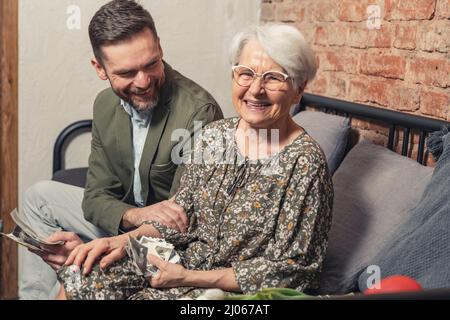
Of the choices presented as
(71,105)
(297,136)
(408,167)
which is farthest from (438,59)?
(71,105)

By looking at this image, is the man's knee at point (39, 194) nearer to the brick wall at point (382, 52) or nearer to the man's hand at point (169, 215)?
the man's hand at point (169, 215)

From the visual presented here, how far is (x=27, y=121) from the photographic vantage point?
9.43ft

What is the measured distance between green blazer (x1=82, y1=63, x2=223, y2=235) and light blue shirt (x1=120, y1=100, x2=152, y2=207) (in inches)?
0.6

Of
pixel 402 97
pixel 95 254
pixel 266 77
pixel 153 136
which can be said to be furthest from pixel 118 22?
pixel 402 97

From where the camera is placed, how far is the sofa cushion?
1.40 meters

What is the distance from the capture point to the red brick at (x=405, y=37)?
6.32 feet

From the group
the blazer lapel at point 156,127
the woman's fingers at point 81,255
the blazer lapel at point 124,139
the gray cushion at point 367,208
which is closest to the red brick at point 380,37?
the gray cushion at point 367,208

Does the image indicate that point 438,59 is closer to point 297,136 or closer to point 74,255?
point 297,136

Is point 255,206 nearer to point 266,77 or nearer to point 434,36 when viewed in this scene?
point 266,77

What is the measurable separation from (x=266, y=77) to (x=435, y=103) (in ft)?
1.78

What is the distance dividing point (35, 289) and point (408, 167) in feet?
4.28

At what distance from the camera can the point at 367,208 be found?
5.82 feet

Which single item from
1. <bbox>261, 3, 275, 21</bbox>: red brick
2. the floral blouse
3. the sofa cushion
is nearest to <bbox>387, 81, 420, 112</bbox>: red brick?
the sofa cushion

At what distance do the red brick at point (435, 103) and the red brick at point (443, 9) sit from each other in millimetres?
205
